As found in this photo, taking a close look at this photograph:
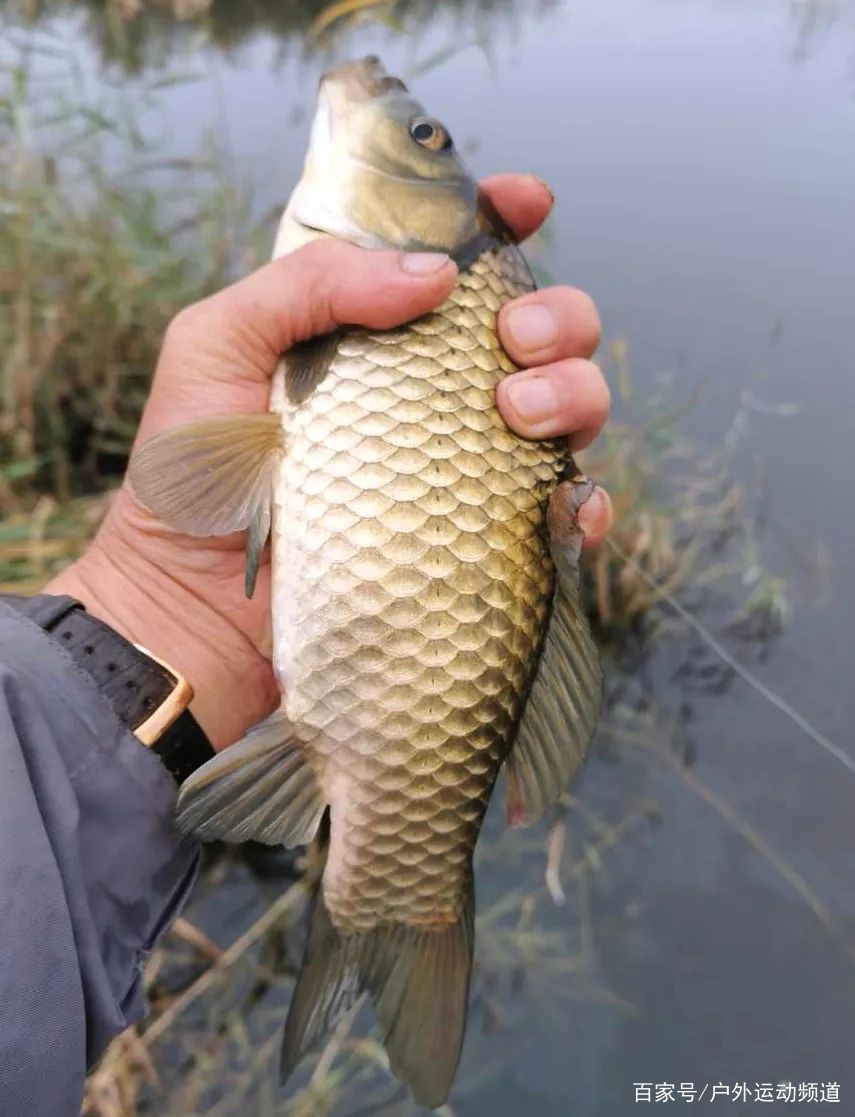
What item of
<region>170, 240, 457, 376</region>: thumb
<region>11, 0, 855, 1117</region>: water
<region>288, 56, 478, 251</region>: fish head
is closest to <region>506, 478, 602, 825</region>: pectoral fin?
<region>170, 240, 457, 376</region>: thumb

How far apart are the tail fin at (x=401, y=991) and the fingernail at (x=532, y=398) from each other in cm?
68

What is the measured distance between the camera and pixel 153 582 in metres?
1.71

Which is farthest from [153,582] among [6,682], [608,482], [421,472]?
[608,482]

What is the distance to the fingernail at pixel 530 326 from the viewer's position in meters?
1.43

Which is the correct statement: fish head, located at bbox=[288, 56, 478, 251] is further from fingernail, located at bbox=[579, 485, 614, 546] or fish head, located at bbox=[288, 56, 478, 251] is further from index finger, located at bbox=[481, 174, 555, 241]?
fingernail, located at bbox=[579, 485, 614, 546]

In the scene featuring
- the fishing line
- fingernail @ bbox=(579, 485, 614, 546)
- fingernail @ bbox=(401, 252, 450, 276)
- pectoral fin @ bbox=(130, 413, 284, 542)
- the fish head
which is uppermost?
the fish head

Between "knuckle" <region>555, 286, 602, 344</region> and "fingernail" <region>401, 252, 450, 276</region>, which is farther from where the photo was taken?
"knuckle" <region>555, 286, 602, 344</region>

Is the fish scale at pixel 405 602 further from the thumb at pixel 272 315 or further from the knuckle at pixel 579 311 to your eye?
the knuckle at pixel 579 311

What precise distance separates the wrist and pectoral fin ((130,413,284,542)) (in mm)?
363

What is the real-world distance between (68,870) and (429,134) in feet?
3.85

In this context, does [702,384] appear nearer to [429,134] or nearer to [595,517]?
[595,517]

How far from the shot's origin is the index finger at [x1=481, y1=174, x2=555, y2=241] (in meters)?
1.64

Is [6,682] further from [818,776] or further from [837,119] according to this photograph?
[837,119]

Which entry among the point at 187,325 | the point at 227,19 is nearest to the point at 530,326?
the point at 187,325
